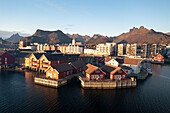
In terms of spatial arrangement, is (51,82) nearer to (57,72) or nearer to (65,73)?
(57,72)

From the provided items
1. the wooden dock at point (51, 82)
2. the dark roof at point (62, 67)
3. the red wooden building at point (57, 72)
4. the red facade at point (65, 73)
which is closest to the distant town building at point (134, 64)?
the red facade at point (65, 73)

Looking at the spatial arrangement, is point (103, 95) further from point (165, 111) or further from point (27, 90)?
point (27, 90)

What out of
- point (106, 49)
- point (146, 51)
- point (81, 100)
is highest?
point (106, 49)

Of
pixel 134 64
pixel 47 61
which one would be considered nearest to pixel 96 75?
pixel 134 64

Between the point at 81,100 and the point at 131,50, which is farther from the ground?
the point at 131,50

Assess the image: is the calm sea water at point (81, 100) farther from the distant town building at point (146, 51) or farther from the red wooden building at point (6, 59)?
the distant town building at point (146, 51)

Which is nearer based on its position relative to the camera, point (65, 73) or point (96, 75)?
point (96, 75)

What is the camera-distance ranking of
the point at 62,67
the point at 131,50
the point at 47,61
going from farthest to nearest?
1. the point at 131,50
2. the point at 47,61
3. the point at 62,67
